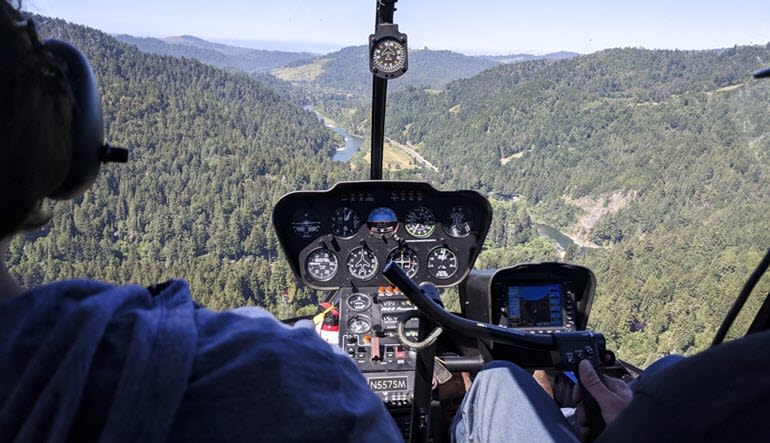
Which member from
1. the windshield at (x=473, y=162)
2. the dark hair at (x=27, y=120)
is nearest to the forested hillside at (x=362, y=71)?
the windshield at (x=473, y=162)

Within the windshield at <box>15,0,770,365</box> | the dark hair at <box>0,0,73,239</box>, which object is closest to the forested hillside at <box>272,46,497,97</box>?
the windshield at <box>15,0,770,365</box>

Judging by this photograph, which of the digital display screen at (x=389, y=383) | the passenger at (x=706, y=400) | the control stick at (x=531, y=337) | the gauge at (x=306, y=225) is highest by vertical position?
the passenger at (x=706, y=400)

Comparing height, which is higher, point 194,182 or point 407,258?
point 194,182

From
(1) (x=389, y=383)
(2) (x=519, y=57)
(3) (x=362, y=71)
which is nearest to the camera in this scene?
(3) (x=362, y=71)

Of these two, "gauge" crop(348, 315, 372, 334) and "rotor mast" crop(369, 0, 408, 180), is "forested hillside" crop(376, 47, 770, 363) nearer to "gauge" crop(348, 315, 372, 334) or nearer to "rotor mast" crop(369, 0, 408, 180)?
"rotor mast" crop(369, 0, 408, 180)

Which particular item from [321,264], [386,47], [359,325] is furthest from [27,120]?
[321,264]

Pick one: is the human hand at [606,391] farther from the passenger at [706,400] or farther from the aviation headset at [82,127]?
the aviation headset at [82,127]

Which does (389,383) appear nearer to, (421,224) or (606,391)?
(421,224)
